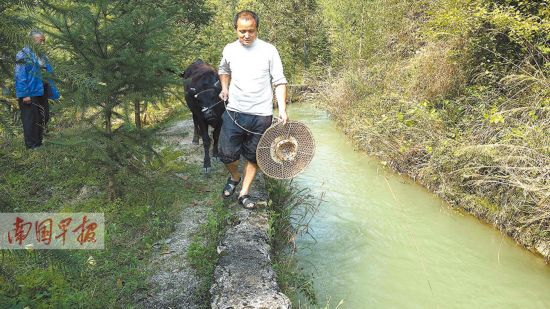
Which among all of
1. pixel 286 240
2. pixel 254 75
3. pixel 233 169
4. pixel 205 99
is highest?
pixel 254 75

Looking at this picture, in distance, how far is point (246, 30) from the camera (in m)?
3.63

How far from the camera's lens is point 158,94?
14.1 ft

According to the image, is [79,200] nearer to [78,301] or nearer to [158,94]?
[158,94]

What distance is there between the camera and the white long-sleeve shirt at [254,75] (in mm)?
3748

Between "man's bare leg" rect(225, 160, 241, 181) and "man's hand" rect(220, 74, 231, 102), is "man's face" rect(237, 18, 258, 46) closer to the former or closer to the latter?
"man's hand" rect(220, 74, 231, 102)

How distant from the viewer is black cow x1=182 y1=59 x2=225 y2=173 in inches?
208

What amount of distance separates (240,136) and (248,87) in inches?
20.2

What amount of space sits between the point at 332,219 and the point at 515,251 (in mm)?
2295

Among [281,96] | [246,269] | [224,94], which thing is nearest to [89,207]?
[224,94]

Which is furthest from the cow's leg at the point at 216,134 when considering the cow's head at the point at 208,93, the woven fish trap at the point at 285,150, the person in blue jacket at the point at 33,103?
the person in blue jacket at the point at 33,103

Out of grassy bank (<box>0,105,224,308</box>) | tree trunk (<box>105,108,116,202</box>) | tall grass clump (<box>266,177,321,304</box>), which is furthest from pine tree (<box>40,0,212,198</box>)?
tall grass clump (<box>266,177,321,304</box>)

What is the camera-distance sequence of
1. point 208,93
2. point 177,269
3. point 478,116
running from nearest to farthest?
point 177,269 < point 208,93 < point 478,116

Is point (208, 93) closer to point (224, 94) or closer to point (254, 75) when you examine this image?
point (224, 94)

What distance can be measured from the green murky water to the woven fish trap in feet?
4.22
